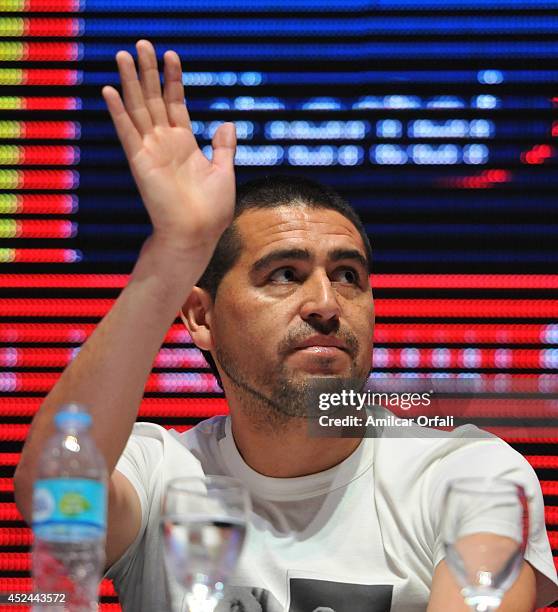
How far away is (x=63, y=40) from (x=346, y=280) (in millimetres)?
1281

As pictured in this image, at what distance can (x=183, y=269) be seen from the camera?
1747mm

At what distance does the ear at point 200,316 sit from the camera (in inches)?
95.9

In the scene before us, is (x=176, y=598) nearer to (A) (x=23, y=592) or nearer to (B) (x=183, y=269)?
(B) (x=183, y=269)

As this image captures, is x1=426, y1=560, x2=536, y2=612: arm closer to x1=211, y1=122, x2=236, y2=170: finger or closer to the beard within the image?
the beard

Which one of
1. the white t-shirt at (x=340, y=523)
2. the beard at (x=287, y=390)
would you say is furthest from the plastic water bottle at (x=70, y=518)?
the beard at (x=287, y=390)

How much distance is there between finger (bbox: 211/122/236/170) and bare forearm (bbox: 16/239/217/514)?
0.57 feet

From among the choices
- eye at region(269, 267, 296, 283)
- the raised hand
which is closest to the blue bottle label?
the raised hand

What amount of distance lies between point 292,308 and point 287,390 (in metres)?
0.15

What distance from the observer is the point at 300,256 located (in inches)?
88.8

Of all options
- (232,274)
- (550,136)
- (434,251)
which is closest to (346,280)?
(232,274)

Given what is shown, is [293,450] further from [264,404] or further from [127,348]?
[127,348]

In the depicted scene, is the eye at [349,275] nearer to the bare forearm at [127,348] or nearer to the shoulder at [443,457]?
the shoulder at [443,457]

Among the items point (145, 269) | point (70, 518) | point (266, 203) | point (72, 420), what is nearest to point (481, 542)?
point (70, 518)

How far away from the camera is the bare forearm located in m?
1.74
